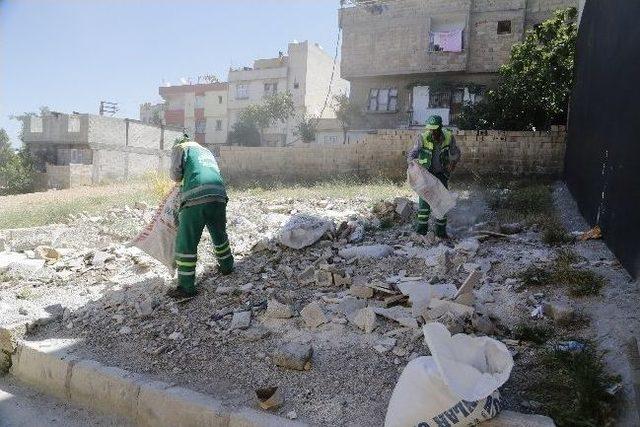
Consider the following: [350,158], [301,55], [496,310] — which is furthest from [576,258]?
[301,55]

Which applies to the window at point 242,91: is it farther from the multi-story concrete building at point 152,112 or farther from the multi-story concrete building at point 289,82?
the multi-story concrete building at point 152,112

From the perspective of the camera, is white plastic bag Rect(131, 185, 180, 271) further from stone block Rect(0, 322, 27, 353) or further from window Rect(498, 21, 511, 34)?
window Rect(498, 21, 511, 34)

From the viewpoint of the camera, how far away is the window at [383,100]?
21500mm

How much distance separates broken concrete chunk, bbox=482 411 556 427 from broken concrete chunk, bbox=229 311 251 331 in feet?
Result: 6.58

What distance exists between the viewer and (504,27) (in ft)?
64.9

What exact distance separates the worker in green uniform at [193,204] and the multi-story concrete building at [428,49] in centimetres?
1755

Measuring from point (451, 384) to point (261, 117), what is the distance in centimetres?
2822

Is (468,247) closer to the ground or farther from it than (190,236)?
closer to the ground

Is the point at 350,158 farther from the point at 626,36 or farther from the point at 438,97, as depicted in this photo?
the point at 438,97

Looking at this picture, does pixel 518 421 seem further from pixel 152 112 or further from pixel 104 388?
pixel 152 112

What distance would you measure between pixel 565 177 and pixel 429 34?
13353mm

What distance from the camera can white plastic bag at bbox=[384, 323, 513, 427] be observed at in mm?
2031

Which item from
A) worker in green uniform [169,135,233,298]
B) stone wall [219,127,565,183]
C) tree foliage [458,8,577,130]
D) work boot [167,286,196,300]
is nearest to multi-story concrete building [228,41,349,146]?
stone wall [219,127,565,183]

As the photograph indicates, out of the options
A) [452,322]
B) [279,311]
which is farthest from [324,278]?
[452,322]
